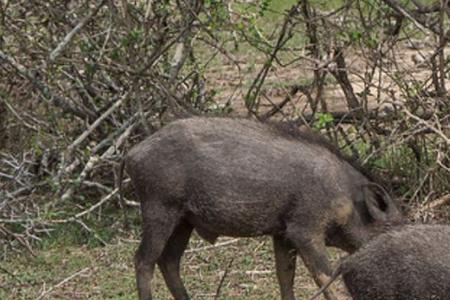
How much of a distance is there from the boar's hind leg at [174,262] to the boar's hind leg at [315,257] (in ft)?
2.18

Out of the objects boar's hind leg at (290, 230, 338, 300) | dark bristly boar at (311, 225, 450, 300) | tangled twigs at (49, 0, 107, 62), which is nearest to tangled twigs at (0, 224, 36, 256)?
tangled twigs at (49, 0, 107, 62)

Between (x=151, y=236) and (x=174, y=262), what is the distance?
33cm

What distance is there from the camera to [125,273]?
891cm

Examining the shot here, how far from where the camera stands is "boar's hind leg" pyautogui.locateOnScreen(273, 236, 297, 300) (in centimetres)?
788

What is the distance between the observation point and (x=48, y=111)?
10.2 m

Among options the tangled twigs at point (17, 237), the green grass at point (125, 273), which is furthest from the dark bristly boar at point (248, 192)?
the tangled twigs at point (17, 237)

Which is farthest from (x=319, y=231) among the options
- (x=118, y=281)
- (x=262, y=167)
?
(x=118, y=281)

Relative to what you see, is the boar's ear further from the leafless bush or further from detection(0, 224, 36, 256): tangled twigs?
detection(0, 224, 36, 256): tangled twigs

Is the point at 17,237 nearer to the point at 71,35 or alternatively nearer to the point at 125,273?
the point at 125,273

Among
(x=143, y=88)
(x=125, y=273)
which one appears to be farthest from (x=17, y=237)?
(x=143, y=88)

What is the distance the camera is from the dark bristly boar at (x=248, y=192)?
7.51 meters

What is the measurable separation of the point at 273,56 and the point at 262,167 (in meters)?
1.97

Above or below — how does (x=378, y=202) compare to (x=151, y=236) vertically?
above

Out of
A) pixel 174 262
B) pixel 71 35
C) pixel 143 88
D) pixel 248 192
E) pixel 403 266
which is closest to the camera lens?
pixel 403 266
